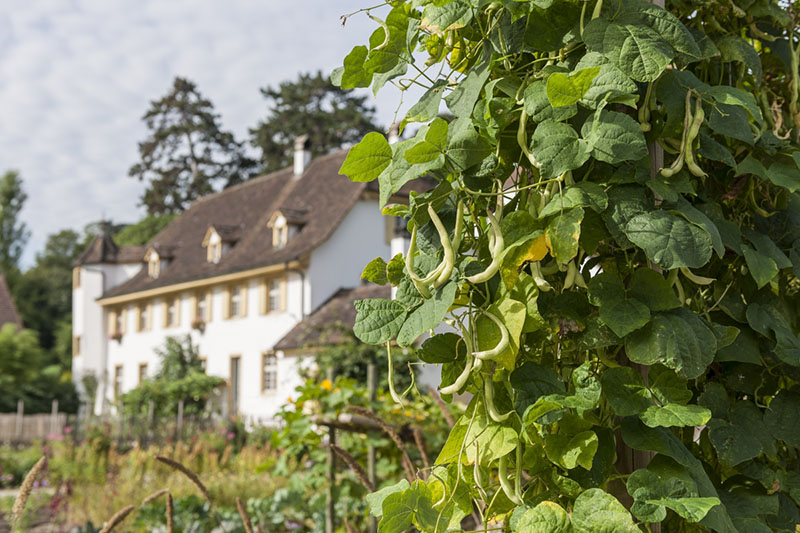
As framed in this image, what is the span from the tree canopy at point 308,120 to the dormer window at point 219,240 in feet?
50.4

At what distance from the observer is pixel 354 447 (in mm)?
5668

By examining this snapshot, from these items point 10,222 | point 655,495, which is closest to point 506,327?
point 655,495

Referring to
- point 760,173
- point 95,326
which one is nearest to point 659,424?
point 760,173

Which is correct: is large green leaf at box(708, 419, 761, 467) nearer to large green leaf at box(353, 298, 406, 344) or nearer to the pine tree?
large green leaf at box(353, 298, 406, 344)

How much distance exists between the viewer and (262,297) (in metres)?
24.3

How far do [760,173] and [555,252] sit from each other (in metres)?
0.47

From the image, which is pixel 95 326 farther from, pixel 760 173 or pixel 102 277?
pixel 760 173

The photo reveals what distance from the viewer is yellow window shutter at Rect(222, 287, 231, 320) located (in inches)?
1021

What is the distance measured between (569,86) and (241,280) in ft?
81.5

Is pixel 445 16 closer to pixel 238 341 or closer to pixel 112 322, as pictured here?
pixel 238 341

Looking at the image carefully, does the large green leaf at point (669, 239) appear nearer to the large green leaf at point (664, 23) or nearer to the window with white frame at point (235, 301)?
the large green leaf at point (664, 23)

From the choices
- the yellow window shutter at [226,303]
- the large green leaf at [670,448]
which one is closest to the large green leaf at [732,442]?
the large green leaf at [670,448]

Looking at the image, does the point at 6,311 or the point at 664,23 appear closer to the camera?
the point at 664,23

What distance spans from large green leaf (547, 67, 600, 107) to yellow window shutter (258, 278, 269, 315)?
76.7 feet
